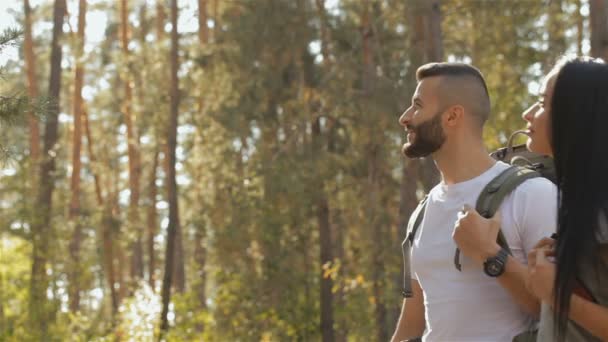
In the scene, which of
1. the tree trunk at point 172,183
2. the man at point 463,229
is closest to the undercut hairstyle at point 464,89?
the man at point 463,229

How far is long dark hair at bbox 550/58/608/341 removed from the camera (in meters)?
3.08

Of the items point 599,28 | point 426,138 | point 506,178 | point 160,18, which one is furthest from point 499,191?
point 160,18

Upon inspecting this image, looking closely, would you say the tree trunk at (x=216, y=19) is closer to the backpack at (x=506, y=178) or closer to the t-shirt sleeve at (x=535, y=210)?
the backpack at (x=506, y=178)

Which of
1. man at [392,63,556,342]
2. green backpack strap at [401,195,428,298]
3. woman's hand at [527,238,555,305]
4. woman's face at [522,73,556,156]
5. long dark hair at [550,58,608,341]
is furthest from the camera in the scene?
green backpack strap at [401,195,428,298]

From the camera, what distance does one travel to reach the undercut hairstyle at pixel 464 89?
12.8 feet

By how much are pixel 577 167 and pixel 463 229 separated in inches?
18.4

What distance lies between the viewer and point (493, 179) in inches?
147

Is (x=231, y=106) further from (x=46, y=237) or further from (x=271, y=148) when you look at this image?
(x=46, y=237)

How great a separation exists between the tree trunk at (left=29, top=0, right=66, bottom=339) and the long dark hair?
16191 mm

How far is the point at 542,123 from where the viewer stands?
342cm

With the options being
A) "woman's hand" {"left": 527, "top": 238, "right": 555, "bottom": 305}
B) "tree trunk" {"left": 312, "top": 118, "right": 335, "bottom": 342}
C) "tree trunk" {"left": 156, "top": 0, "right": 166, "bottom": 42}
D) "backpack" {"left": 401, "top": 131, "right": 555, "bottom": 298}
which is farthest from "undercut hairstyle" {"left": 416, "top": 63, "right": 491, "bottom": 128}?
"tree trunk" {"left": 156, "top": 0, "right": 166, "bottom": 42}

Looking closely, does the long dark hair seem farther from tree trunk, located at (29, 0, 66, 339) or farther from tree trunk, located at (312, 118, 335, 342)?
tree trunk, located at (312, 118, 335, 342)

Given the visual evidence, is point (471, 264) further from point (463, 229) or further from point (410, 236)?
point (410, 236)

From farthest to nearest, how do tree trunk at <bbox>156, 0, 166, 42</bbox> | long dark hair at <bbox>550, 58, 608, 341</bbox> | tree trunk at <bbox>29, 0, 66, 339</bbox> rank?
1. tree trunk at <bbox>156, 0, 166, 42</bbox>
2. tree trunk at <bbox>29, 0, 66, 339</bbox>
3. long dark hair at <bbox>550, 58, 608, 341</bbox>
